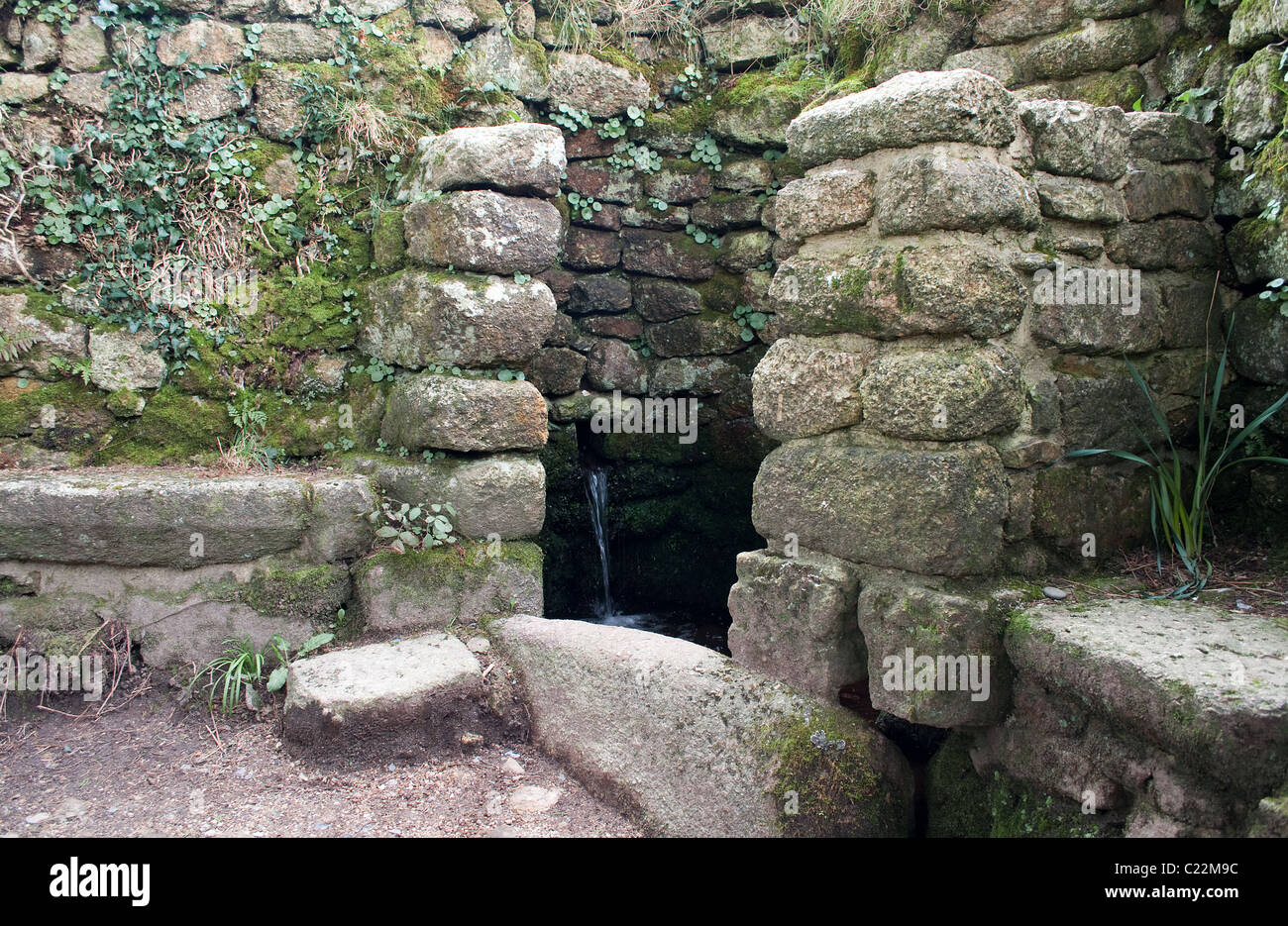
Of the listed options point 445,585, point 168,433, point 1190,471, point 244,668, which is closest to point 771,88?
point 1190,471

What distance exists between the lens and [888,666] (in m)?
2.25

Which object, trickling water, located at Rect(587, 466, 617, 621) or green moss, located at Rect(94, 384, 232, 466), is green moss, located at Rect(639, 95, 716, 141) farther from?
green moss, located at Rect(94, 384, 232, 466)

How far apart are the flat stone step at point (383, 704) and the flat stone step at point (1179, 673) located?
169cm

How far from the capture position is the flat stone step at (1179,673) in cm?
159

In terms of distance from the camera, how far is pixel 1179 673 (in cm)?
172

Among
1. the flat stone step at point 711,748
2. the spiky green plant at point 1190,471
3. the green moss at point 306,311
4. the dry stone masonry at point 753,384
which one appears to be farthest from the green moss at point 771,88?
the flat stone step at point 711,748

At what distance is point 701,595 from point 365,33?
3.16m

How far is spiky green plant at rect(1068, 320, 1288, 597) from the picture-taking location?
231 cm

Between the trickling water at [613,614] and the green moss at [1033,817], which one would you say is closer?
the green moss at [1033,817]

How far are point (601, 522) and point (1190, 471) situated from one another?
2832 millimetres

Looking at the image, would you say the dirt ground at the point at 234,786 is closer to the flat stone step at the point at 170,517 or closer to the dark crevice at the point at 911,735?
the flat stone step at the point at 170,517

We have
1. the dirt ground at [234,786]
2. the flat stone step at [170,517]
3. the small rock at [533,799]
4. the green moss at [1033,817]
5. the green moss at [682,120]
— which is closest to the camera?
the green moss at [1033,817]

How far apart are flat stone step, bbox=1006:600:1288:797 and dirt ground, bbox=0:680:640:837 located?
49.0 inches

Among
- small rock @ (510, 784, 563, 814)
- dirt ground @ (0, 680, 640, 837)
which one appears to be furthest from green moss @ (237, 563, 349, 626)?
small rock @ (510, 784, 563, 814)
